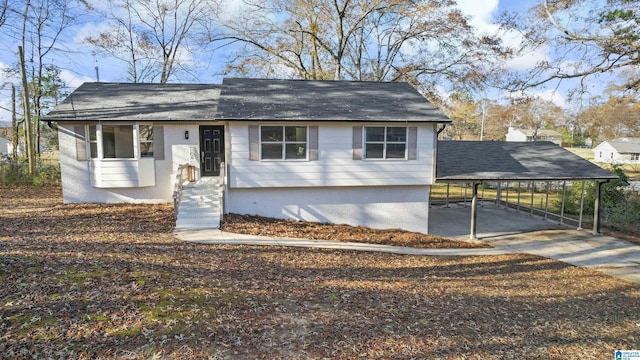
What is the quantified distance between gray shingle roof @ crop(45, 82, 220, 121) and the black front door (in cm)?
75

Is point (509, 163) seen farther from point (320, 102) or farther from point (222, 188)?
point (222, 188)

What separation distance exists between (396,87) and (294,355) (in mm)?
12974

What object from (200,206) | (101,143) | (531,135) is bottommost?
(200,206)

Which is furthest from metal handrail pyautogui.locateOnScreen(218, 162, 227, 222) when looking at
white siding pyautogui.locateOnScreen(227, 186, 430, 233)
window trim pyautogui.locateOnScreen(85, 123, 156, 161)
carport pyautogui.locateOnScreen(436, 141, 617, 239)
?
carport pyautogui.locateOnScreen(436, 141, 617, 239)

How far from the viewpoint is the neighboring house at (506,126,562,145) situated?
71.8 m

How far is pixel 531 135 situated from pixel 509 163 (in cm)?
6905

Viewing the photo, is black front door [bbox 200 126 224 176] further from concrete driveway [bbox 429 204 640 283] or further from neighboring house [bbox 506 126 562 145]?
neighboring house [bbox 506 126 562 145]

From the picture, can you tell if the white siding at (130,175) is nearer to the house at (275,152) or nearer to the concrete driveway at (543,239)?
the house at (275,152)

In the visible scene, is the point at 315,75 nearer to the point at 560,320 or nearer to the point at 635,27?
the point at 635,27

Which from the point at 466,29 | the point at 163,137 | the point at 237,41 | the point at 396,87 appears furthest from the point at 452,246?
the point at 237,41

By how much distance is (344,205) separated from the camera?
41.4 feet

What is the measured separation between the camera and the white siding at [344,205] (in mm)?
12078

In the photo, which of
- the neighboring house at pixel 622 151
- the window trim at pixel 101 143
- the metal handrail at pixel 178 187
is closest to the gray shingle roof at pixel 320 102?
the metal handrail at pixel 178 187

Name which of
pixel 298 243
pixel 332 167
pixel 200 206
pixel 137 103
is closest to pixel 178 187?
pixel 200 206
